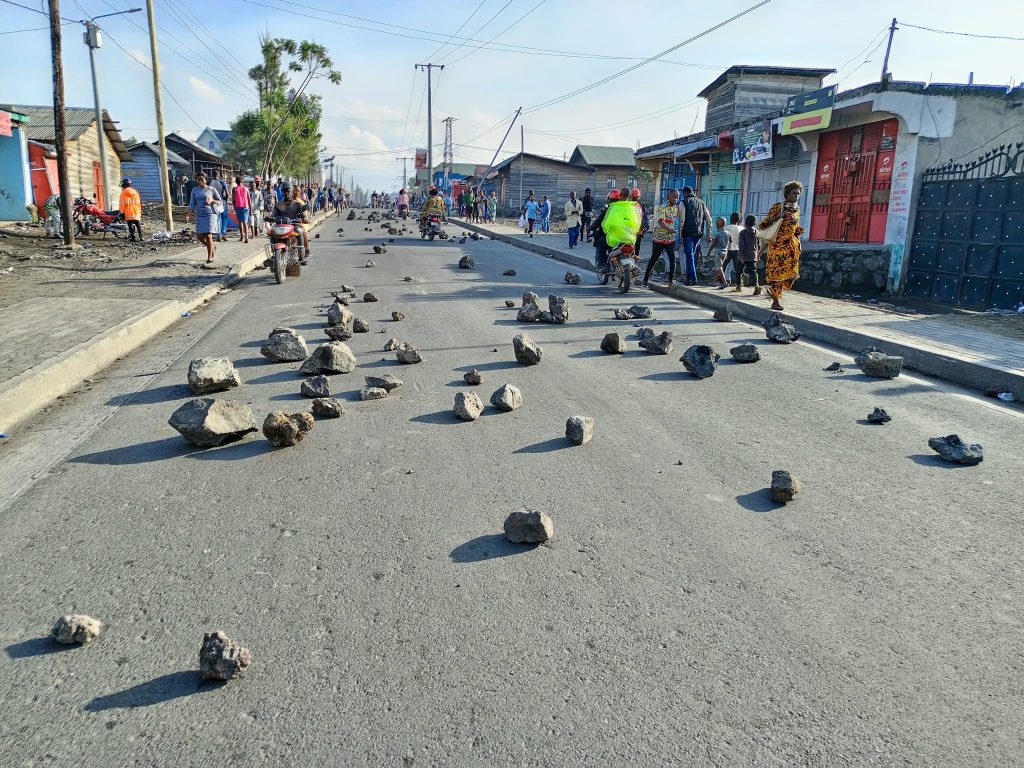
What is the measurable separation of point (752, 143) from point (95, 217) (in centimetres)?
1970

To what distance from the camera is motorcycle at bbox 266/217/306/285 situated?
1326 centimetres

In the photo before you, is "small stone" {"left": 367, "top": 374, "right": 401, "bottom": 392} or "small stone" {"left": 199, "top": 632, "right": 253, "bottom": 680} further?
"small stone" {"left": 367, "top": 374, "right": 401, "bottom": 392}

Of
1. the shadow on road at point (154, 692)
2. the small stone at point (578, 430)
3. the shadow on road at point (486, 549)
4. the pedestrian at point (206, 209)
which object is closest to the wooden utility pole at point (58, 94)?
the pedestrian at point (206, 209)

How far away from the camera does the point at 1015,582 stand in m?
3.12

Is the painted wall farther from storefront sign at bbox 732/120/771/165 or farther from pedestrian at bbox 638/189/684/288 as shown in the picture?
storefront sign at bbox 732/120/771/165

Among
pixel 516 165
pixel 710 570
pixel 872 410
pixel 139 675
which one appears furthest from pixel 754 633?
pixel 516 165

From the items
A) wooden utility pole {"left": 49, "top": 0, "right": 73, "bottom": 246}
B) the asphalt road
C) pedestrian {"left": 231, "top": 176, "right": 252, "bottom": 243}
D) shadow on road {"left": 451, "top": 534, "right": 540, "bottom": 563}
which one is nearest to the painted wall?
pedestrian {"left": 231, "top": 176, "right": 252, "bottom": 243}

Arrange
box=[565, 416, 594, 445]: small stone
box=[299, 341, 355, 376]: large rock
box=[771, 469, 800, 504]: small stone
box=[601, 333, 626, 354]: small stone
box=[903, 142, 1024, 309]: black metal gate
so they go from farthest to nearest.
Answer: box=[903, 142, 1024, 309]: black metal gate < box=[601, 333, 626, 354]: small stone < box=[299, 341, 355, 376]: large rock < box=[565, 416, 594, 445]: small stone < box=[771, 469, 800, 504]: small stone

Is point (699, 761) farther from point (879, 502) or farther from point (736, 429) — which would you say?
point (736, 429)

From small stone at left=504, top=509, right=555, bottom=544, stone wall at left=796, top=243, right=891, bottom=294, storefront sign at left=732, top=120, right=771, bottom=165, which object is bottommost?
small stone at left=504, top=509, right=555, bottom=544

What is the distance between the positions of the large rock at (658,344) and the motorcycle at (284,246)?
7931mm

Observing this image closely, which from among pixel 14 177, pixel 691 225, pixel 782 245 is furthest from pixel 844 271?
pixel 14 177

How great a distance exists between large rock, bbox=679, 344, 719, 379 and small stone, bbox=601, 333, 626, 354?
96 cm

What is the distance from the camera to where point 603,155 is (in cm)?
5481
